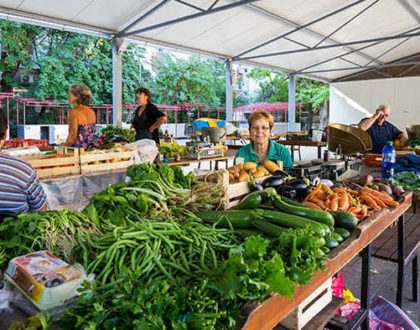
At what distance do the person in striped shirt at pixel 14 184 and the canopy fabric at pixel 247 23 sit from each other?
218 inches

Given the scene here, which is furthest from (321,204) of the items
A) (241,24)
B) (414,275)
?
(241,24)

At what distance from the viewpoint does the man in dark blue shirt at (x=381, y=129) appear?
5508mm

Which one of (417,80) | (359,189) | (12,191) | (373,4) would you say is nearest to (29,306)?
(12,191)

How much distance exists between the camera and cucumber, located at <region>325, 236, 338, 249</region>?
1625 mm

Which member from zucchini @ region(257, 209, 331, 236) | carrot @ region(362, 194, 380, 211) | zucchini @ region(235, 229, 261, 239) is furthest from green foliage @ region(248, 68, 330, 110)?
zucchini @ region(235, 229, 261, 239)

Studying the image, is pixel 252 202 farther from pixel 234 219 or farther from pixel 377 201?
pixel 377 201

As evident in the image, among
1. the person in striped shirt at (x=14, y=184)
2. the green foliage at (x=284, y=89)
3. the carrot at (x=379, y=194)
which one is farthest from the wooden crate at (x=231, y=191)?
the green foliage at (x=284, y=89)

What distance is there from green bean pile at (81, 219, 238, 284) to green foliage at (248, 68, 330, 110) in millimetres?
24603

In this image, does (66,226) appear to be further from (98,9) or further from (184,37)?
(184,37)

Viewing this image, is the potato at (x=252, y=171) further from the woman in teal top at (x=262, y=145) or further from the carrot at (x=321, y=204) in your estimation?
the woman in teal top at (x=262, y=145)

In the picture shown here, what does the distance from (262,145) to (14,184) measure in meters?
2.55

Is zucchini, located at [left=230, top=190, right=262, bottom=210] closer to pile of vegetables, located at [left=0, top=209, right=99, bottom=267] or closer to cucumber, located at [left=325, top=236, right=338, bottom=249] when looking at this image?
cucumber, located at [left=325, top=236, right=338, bottom=249]

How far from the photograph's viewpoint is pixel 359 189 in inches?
108

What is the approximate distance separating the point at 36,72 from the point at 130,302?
69.0 ft
